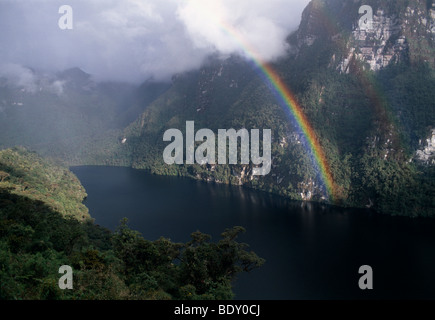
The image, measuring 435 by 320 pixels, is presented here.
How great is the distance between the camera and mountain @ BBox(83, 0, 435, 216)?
6506cm

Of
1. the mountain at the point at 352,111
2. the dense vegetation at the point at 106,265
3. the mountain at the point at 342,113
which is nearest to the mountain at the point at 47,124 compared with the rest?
the mountain at the point at 342,113

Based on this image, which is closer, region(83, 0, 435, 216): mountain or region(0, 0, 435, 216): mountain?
region(83, 0, 435, 216): mountain

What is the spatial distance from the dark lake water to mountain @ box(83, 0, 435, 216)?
7.15 m

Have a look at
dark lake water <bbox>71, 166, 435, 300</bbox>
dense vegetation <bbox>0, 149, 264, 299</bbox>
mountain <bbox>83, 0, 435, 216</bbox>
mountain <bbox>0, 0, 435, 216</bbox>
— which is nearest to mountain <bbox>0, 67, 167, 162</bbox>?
mountain <bbox>0, 0, 435, 216</bbox>

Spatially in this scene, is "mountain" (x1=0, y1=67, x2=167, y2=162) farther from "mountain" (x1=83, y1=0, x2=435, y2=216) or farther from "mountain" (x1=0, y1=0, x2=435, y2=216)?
"mountain" (x1=83, y1=0, x2=435, y2=216)

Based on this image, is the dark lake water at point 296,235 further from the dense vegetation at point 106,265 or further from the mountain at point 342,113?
the dense vegetation at point 106,265

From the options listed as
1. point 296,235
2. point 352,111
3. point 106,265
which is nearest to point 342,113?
point 352,111

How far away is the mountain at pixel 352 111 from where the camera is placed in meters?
65.1

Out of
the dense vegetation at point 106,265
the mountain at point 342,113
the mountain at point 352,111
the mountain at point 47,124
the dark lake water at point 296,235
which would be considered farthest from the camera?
the mountain at point 47,124

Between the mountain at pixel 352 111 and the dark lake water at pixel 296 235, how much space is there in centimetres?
715

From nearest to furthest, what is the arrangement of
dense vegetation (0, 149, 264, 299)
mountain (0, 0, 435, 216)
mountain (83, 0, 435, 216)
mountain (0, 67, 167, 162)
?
dense vegetation (0, 149, 264, 299) → mountain (83, 0, 435, 216) → mountain (0, 0, 435, 216) → mountain (0, 67, 167, 162)
